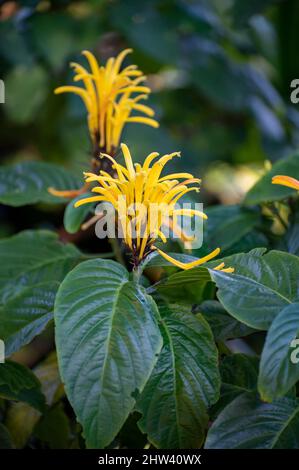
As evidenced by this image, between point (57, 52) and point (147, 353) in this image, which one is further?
point (57, 52)

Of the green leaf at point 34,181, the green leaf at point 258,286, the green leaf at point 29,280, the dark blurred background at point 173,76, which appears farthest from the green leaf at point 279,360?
the dark blurred background at point 173,76

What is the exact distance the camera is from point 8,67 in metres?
1.48

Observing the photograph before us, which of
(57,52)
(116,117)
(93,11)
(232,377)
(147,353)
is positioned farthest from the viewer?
(93,11)

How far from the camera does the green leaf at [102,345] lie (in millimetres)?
542

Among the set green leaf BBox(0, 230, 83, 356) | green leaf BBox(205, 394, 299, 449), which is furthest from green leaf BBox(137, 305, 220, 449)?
green leaf BBox(0, 230, 83, 356)

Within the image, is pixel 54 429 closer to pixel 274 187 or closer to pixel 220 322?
pixel 220 322

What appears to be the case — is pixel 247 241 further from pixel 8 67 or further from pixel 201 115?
pixel 201 115

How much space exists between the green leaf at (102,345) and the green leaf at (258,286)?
0.23 feet

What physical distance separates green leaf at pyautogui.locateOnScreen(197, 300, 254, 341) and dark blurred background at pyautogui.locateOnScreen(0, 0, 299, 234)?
74 cm

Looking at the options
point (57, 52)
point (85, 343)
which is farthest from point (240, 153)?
point (85, 343)

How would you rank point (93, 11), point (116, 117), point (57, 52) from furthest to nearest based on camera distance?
point (93, 11)
point (57, 52)
point (116, 117)

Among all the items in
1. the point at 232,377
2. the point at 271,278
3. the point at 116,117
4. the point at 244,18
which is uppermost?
the point at 244,18

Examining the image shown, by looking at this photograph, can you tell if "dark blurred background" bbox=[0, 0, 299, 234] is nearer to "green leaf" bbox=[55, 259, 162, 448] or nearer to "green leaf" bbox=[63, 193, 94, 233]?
"green leaf" bbox=[63, 193, 94, 233]

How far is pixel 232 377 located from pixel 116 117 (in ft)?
1.09
